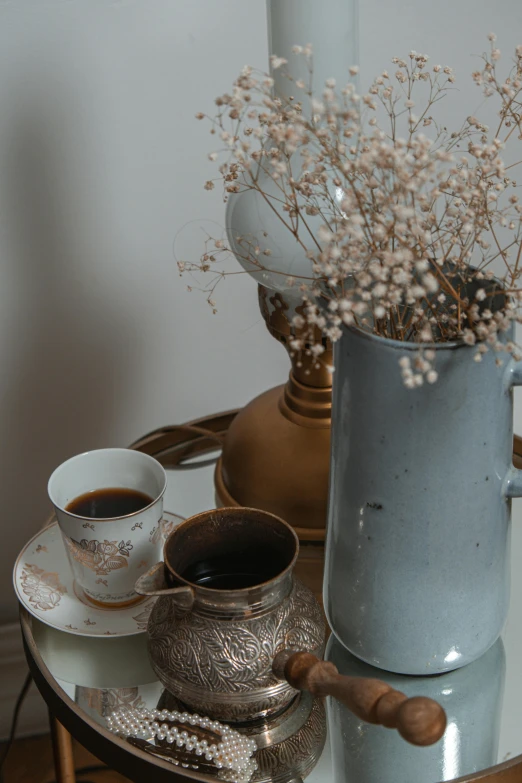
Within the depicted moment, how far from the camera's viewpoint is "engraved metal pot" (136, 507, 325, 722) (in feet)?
1.63

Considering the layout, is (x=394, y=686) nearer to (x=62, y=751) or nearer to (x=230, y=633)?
(x=230, y=633)

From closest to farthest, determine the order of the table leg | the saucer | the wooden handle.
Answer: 1. the wooden handle
2. the saucer
3. the table leg

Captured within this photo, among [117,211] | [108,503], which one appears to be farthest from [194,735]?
[117,211]

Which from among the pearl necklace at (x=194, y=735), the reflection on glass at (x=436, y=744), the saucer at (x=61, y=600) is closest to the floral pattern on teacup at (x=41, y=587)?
the saucer at (x=61, y=600)

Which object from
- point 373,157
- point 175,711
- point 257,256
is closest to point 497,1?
point 257,256

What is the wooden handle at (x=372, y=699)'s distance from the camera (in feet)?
1.30

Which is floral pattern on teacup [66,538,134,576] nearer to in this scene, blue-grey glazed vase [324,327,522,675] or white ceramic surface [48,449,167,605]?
white ceramic surface [48,449,167,605]

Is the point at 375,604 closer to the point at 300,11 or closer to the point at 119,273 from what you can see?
the point at 300,11

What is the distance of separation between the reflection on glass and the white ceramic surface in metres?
0.15

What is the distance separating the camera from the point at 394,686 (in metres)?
0.53

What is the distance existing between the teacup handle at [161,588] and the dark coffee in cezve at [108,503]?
9 centimetres

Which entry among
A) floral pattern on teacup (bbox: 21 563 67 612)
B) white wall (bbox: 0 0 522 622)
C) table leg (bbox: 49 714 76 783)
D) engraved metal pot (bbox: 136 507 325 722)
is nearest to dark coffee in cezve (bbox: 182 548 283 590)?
engraved metal pot (bbox: 136 507 325 722)

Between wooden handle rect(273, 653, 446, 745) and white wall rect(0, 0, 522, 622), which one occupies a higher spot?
white wall rect(0, 0, 522, 622)

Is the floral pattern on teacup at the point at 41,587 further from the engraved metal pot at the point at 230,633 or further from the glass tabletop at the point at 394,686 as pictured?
the engraved metal pot at the point at 230,633
